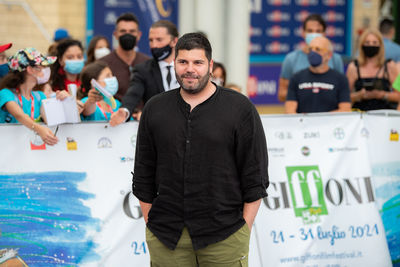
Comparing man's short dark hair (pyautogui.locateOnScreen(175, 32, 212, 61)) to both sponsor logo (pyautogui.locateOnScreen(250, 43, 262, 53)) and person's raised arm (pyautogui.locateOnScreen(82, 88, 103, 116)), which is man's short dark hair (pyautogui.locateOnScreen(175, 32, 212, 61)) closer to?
person's raised arm (pyautogui.locateOnScreen(82, 88, 103, 116))

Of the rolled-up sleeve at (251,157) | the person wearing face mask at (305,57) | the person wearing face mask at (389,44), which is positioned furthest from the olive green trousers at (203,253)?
the person wearing face mask at (389,44)

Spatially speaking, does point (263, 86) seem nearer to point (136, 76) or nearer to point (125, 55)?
point (125, 55)

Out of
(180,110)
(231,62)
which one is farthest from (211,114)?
(231,62)

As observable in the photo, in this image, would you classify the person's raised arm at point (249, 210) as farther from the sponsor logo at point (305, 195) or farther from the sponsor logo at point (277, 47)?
the sponsor logo at point (277, 47)

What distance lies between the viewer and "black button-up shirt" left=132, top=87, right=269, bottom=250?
12.7 feet

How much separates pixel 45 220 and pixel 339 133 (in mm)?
2714

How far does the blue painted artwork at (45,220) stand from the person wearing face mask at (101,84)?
0.61m

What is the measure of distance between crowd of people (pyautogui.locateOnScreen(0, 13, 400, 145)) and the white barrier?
266 millimetres

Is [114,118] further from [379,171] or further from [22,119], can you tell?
[379,171]

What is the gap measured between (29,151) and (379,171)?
315cm

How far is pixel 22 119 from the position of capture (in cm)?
565

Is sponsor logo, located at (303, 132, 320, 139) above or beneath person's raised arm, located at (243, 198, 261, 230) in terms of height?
above

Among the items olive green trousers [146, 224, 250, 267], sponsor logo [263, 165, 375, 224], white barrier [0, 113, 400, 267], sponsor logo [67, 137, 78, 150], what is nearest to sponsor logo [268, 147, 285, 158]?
white barrier [0, 113, 400, 267]

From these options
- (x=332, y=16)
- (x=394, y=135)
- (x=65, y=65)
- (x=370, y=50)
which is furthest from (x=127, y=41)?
(x=332, y=16)
